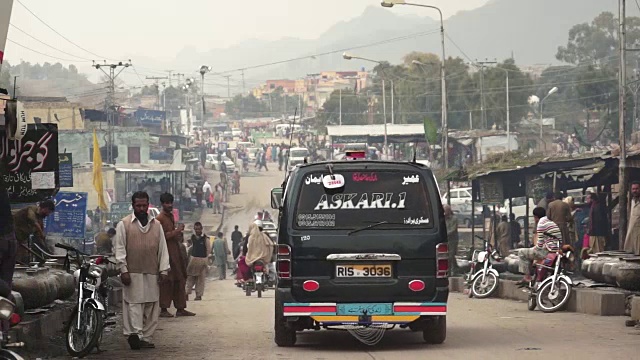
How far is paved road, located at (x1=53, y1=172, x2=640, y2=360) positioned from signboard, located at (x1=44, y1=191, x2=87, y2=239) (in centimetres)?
862

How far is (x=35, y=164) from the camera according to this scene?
18.3 metres

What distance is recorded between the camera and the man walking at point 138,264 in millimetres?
12852

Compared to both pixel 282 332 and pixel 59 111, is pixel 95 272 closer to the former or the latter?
pixel 282 332

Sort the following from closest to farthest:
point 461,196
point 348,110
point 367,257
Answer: point 367,257, point 461,196, point 348,110

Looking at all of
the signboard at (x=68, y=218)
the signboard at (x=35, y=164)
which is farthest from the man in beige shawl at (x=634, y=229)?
the signboard at (x=68, y=218)

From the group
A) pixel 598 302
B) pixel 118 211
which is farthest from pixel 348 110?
pixel 598 302

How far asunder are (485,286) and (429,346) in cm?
982

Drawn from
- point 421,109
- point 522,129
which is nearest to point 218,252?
point 522,129

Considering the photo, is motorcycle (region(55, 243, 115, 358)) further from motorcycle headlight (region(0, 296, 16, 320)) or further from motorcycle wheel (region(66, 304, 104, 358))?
motorcycle headlight (region(0, 296, 16, 320))

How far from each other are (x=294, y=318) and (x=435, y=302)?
56.4 inches

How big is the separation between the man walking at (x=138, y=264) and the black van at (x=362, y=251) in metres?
1.43

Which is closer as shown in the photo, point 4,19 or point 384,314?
point 384,314

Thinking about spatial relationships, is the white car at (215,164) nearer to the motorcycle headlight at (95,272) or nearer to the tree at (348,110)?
the tree at (348,110)

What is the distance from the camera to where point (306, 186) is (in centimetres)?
1256
